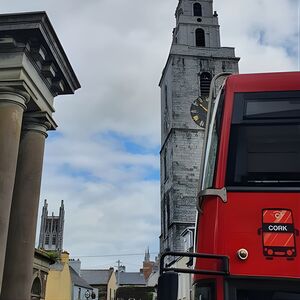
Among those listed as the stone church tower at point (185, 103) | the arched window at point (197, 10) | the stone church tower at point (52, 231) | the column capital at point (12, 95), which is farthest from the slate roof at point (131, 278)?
the column capital at point (12, 95)

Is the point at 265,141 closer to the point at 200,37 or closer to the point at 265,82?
the point at 265,82

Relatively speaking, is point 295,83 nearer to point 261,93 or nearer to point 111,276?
point 261,93

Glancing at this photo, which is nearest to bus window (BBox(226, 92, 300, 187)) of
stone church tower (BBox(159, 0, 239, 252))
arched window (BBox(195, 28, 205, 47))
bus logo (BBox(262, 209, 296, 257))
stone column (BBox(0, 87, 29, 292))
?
bus logo (BBox(262, 209, 296, 257))

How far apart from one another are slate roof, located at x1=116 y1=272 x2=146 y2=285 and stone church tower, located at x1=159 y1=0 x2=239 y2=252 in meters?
45.2

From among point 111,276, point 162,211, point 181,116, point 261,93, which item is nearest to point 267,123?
point 261,93

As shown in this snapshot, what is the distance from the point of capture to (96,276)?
234ft

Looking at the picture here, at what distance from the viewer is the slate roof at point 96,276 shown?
228 feet

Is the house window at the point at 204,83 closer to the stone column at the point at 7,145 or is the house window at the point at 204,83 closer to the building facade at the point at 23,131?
the building facade at the point at 23,131

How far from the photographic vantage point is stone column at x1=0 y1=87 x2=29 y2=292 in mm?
7586

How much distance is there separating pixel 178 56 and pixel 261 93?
152 feet

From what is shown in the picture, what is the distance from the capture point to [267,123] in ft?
13.9

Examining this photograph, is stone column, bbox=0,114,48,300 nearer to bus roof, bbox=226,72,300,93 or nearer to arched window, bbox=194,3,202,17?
bus roof, bbox=226,72,300,93

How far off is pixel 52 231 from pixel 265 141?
11421 centimetres

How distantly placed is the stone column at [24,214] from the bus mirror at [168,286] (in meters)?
6.05
